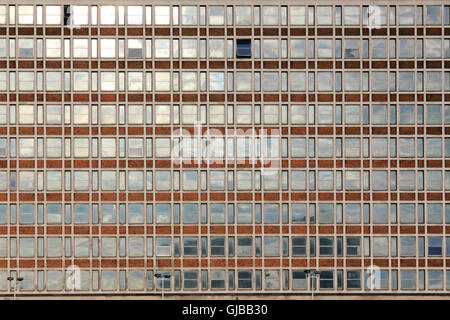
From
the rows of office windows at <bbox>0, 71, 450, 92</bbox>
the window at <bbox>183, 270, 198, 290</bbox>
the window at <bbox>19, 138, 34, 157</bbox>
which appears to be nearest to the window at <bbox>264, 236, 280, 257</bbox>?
the window at <bbox>183, 270, 198, 290</bbox>

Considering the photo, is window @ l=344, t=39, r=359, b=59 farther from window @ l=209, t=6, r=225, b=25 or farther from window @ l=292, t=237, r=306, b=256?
window @ l=292, t=237, r=306, b=256

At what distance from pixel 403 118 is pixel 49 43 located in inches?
1482

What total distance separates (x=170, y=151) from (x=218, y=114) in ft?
20.6

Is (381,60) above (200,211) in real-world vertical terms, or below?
above

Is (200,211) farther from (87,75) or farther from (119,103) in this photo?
(87,75)

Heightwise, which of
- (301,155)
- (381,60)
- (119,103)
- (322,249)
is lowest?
(322,249)

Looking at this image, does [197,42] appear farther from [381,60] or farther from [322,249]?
[322,249]

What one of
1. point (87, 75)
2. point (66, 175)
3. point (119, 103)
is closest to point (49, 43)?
Result: point (87, 75)

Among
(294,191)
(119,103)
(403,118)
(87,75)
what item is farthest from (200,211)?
(403,118)

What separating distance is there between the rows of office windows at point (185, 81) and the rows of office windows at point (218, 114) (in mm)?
1778

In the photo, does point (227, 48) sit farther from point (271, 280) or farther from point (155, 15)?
point (271, 280)

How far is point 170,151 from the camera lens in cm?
6600

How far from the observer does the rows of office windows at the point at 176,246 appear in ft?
217

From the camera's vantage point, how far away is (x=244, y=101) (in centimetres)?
6606
